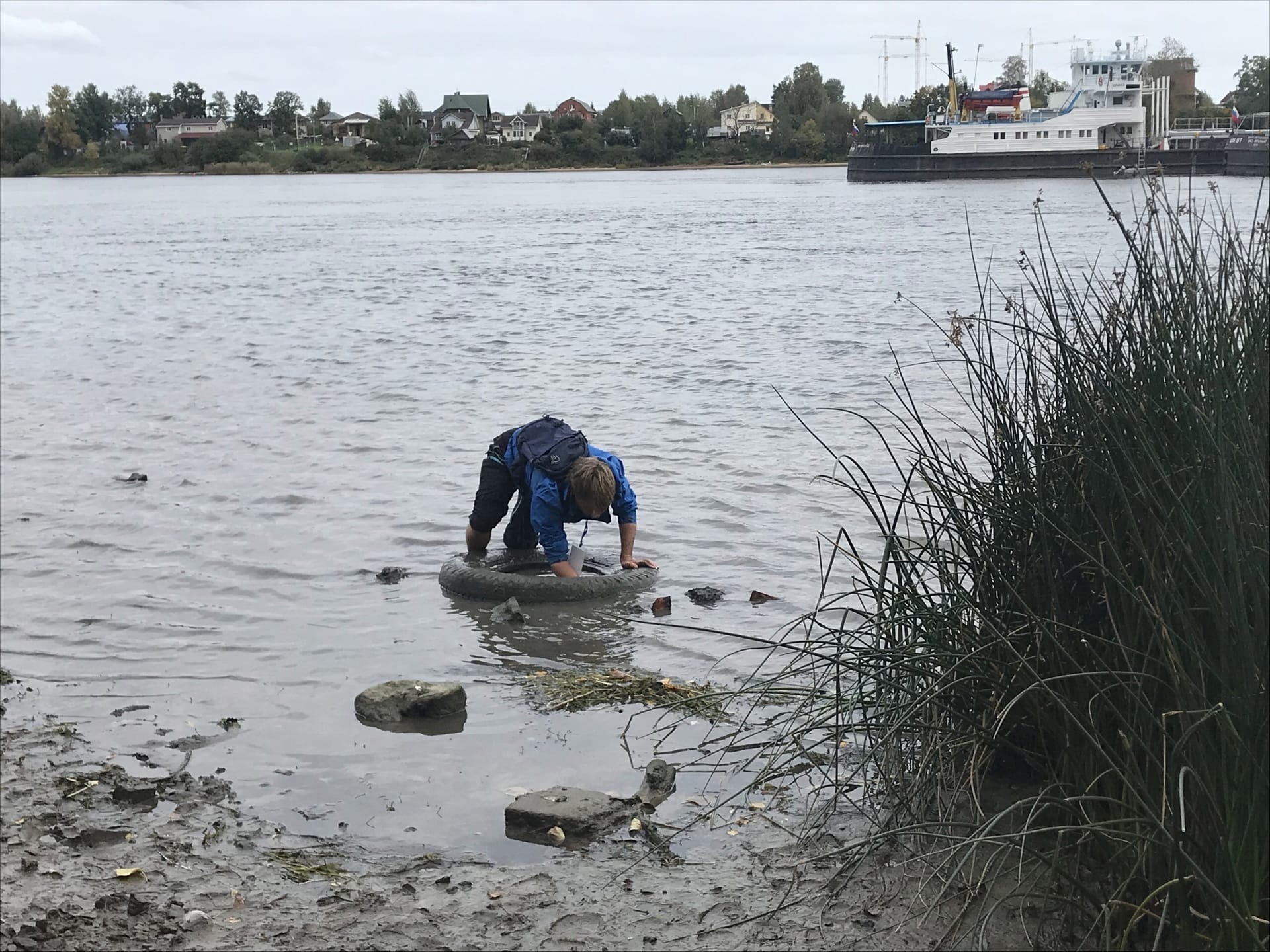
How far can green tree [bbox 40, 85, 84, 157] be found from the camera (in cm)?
13050

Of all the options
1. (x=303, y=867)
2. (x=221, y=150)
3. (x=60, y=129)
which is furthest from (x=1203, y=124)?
(x=60, y=129)

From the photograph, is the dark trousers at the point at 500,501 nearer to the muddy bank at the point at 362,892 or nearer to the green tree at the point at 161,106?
the muddy bank at the point at 362,892

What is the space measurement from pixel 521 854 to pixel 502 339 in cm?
1489

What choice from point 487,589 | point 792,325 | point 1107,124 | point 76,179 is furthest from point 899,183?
point 76,179

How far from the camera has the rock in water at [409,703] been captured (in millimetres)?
5297

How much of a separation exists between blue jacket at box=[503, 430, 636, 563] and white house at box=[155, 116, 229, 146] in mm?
141842

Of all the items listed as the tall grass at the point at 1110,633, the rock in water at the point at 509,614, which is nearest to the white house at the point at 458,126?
the rock in water at the point at 509,614

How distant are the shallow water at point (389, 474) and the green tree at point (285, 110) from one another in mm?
114746

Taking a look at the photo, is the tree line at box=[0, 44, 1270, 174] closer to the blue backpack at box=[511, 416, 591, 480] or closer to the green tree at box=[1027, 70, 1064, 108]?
the green tree at box=[1027, 70, 1064, 108]

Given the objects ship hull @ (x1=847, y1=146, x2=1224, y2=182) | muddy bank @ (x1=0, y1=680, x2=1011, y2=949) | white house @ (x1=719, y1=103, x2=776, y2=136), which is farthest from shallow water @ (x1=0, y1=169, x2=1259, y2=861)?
white house @ (x1=719, y1=103, x2=776, y2=136)

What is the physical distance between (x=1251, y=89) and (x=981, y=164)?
24.5m

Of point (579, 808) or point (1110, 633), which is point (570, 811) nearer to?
point (579, 808)

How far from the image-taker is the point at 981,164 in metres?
64.2

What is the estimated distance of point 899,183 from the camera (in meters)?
67.5
